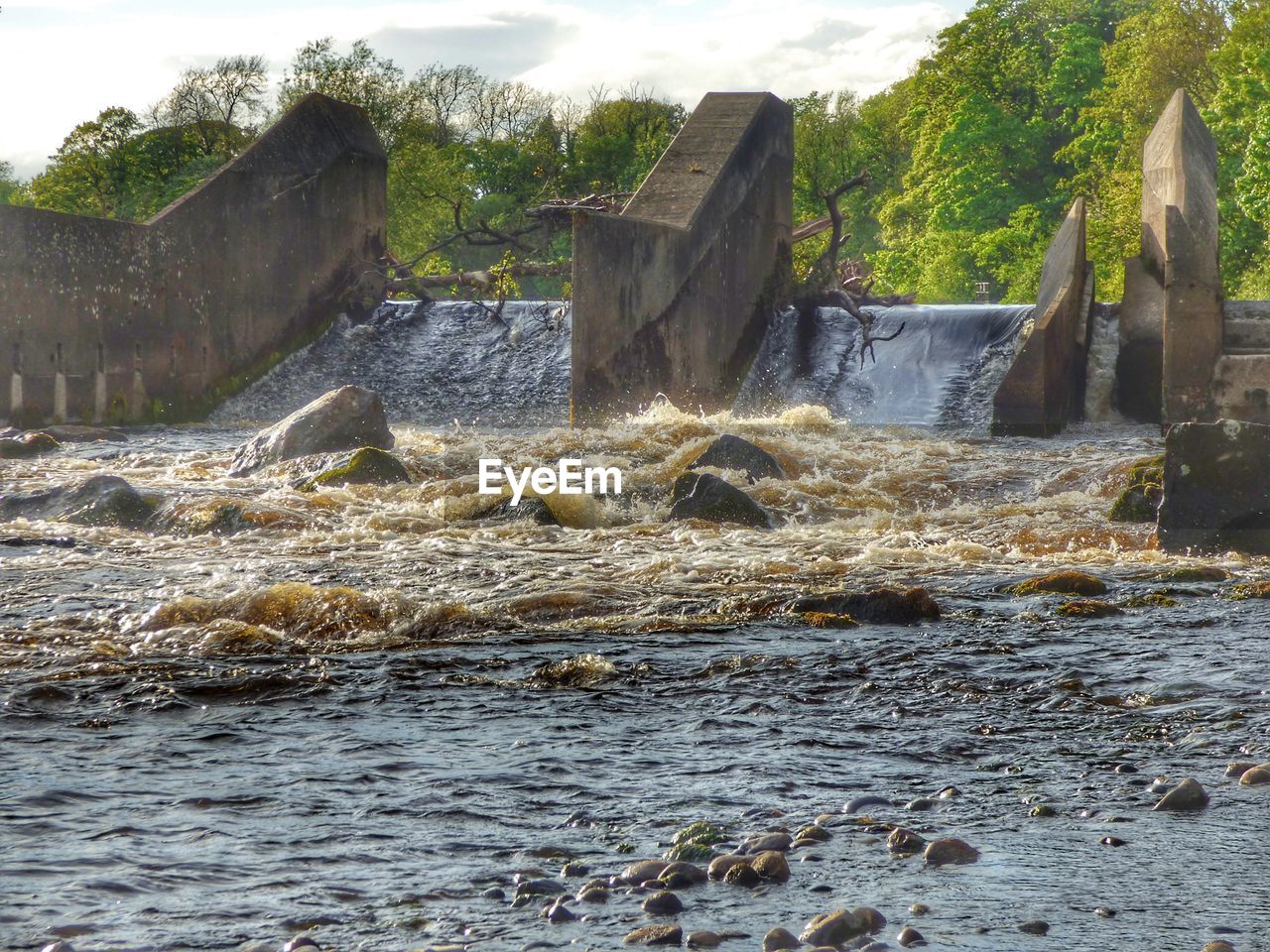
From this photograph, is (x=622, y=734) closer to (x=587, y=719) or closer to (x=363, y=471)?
(x=587, y=719)

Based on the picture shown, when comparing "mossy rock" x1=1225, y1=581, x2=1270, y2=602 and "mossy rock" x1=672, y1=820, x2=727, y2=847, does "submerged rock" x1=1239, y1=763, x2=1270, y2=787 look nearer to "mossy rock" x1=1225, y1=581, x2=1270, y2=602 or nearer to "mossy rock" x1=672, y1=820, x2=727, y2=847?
"mossy rock" x1=672, y1=820, x2=727, y2=847

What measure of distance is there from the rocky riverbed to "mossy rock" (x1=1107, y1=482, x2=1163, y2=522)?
0.26 metres

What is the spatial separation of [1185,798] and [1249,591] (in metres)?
4.17

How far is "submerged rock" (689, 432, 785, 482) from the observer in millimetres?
12281

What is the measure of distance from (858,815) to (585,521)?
6876 millimetres

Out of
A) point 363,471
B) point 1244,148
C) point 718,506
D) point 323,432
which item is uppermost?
point 1244,148

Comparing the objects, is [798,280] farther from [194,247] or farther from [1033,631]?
[1033,631]

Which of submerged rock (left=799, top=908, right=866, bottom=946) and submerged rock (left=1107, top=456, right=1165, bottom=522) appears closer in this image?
submerged rock (left=799, top=908, right=866, bottom=946)

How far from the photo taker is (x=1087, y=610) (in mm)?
7363

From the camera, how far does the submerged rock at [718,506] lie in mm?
10711

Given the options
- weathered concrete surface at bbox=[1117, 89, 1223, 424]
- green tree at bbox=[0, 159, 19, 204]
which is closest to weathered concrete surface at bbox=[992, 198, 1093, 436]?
weathered concrete surface at bbox=[1117, 89, 1223, 424]

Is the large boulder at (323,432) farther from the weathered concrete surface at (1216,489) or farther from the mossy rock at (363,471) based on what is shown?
the weathered concrete surface at (1216,489)

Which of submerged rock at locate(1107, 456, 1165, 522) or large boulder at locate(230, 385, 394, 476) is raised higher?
large boulder at locate(230, 385, 394, 476)

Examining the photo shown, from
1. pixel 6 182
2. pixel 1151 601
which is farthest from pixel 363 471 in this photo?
pixel 6 182
